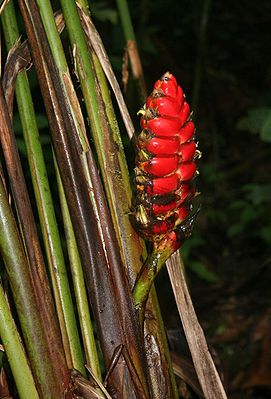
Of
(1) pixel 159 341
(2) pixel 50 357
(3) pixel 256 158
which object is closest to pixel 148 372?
(1) pixel 159 341

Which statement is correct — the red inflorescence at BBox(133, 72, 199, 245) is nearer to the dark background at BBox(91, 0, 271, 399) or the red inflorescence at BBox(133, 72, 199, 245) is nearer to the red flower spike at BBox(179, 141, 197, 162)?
the red flower spike at BBox(179, 141, 197, 162)

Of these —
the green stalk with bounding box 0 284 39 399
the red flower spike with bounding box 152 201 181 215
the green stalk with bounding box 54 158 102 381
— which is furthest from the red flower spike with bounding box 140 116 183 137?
the green stalk with bounding box 0 284 39 399

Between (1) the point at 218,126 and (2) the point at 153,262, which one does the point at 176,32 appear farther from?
(2) the point at 153,262

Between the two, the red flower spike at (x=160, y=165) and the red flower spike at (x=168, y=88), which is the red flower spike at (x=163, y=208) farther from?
the red flower spike at (x=168, y=88)

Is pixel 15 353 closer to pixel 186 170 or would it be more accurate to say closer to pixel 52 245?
pixel 52 245

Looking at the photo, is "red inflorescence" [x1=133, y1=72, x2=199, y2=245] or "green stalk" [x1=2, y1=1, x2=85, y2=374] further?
"green stalk" [x1=2, y1=1, x2=85, y2=374]

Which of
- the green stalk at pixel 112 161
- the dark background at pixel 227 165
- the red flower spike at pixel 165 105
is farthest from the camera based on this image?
the dark background at pixel 227 165

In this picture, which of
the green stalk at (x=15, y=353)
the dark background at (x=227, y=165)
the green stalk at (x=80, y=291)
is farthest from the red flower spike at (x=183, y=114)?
the dark background at (x=227, y=165)
